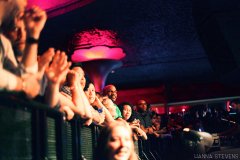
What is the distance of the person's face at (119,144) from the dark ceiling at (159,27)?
13.7 ft

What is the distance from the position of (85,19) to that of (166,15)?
5.49 feet

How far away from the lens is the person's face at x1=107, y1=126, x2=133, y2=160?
2.22 metres

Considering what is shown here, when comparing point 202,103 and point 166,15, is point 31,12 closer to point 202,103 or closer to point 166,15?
point 166,15

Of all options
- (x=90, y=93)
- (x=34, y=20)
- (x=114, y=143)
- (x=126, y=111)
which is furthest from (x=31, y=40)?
(x=126, y=111)

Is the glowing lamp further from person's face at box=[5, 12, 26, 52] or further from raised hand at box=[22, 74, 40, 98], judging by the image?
raised hand at box=[22, 74, 40, 98]

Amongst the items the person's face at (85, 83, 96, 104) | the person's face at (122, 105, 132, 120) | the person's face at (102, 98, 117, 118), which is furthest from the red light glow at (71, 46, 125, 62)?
the person's face at (85, 83, 96, 104)

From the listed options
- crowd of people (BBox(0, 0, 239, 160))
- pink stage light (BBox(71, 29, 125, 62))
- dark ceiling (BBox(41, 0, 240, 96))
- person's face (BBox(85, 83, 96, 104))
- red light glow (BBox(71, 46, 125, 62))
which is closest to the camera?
crowd of people (BBox(0, 0, 239, 160))

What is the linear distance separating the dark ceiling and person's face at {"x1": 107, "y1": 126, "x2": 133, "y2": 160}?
418cm

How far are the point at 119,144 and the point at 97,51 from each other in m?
7.00

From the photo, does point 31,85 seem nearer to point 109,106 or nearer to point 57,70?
point 57,70

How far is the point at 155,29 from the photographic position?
7.95m

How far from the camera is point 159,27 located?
25.6 ft

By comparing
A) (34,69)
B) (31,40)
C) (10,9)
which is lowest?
(34,69)

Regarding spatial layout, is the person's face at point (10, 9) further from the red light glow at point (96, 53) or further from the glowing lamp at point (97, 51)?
the red light glow at point (96, 53)
